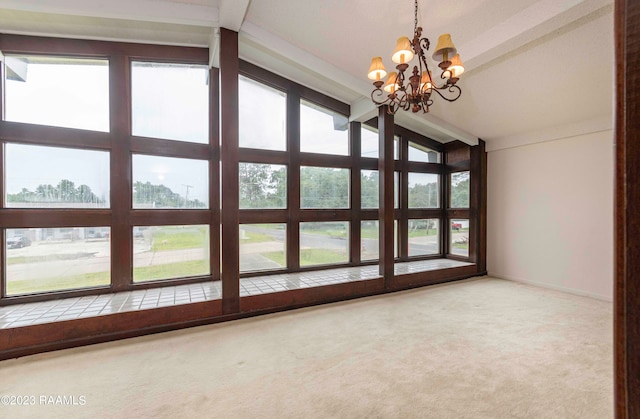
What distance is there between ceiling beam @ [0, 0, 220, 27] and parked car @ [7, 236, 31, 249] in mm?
2580

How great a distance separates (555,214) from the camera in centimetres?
514

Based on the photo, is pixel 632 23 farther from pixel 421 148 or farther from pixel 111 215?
pixel 421 148

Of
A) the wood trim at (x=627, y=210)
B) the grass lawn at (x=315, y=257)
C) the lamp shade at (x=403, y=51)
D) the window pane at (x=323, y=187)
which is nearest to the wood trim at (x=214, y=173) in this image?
the grass lawn at (x=315, y=257)

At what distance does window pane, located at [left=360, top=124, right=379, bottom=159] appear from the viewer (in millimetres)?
5953

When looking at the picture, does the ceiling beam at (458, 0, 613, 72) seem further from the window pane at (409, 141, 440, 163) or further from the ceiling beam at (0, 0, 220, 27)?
the ceiling beam at (0, 0, 220, 27)

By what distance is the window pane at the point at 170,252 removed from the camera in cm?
421

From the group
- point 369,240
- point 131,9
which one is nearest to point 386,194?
point 369,240

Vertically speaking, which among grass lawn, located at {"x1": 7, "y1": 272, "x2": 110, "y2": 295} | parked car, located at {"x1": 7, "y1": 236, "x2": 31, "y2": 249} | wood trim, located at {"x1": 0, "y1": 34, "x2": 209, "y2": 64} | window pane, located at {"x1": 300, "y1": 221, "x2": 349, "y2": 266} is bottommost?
A: grass lawn, located at {"x1": 7, "y1": 272, "x2": 110, "y2": 295}

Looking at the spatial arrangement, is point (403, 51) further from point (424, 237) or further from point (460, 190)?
point (424, 237)

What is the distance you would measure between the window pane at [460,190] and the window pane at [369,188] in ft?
6.79

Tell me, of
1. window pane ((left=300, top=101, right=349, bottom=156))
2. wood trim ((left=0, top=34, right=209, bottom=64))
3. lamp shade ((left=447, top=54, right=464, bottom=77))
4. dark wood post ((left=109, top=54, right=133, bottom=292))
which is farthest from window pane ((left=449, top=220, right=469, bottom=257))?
dark wood post ((left=109, top=54, right=133, bottom=292))

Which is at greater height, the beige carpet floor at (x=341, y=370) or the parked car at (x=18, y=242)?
the parked car at (x=18, y=242)

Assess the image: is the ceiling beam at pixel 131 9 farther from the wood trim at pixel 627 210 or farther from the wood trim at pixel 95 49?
the wood trim at pixel 627 210

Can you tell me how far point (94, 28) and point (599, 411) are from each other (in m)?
6.43
